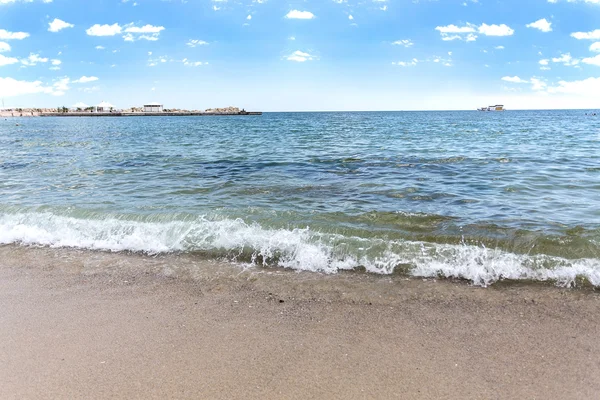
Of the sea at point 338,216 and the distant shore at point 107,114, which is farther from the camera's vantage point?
the distant shore at point 107,114

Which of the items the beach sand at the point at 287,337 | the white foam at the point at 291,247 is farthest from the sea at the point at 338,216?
the beach sand at the point at 287,337

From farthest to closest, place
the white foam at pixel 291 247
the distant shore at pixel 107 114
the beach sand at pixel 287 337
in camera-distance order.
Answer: the distant shore at pixel 107 114
the white foam at pixel 291 247
the beach sand at pixel 287 337

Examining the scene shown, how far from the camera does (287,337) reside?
417 cm

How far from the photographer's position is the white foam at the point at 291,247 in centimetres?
586

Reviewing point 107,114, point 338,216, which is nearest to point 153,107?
point 107,114

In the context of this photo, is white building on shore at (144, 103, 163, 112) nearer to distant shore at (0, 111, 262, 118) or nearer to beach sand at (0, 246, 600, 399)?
distant shore at (0, 111, 262, 118)

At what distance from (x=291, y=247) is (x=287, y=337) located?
2724mm

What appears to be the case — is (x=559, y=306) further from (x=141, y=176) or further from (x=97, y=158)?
(x=97, y=158)

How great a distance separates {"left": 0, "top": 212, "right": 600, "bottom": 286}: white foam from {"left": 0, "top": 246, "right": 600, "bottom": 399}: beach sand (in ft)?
1.34

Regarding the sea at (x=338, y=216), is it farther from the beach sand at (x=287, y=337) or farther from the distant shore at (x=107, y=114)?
the distant shore at (x=107, y=114)

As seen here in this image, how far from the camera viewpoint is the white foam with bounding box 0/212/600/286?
5.86 meters

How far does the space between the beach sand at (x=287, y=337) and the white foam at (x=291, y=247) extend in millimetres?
408

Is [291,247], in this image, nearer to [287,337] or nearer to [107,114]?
[287,337]

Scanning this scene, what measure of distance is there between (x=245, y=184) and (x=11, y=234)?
638cm
